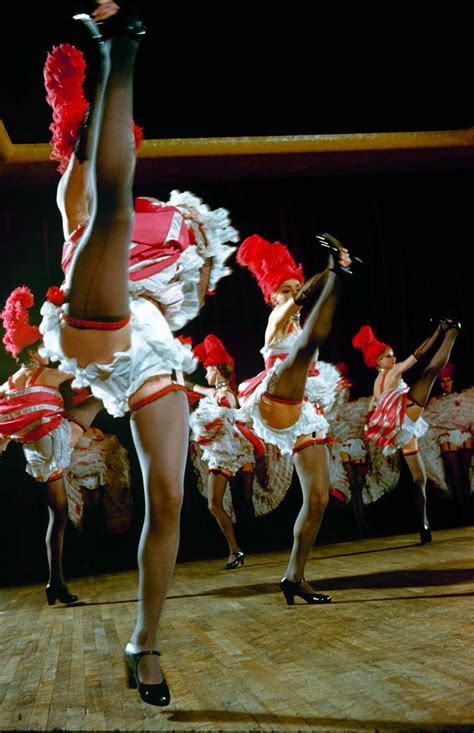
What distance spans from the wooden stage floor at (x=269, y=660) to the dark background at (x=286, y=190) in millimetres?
1230

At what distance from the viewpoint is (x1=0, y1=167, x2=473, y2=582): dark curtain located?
5387 mm

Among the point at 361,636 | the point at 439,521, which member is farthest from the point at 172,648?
the point at 439,521

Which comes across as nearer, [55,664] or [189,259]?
[189,259]

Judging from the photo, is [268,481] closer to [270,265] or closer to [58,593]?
[58,593]

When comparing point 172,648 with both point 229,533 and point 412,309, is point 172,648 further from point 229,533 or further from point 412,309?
point 412,309

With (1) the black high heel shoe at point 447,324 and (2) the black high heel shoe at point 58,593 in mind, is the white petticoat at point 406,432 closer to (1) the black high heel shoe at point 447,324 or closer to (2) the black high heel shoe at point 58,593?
(1) the black high heel shoe at point 447,324

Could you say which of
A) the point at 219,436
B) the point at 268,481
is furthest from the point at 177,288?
the point at 268,481

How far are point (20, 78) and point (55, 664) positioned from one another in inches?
161

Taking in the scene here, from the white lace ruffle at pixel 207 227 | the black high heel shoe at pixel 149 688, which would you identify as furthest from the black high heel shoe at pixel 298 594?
the white lace ruffle at pixel 207 227

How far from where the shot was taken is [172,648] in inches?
74.7

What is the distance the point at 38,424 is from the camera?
3.35 m

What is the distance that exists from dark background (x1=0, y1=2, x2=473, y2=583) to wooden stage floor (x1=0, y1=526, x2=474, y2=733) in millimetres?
1230

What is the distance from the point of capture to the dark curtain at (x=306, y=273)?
5387mm

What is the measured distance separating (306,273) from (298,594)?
4489 mm
